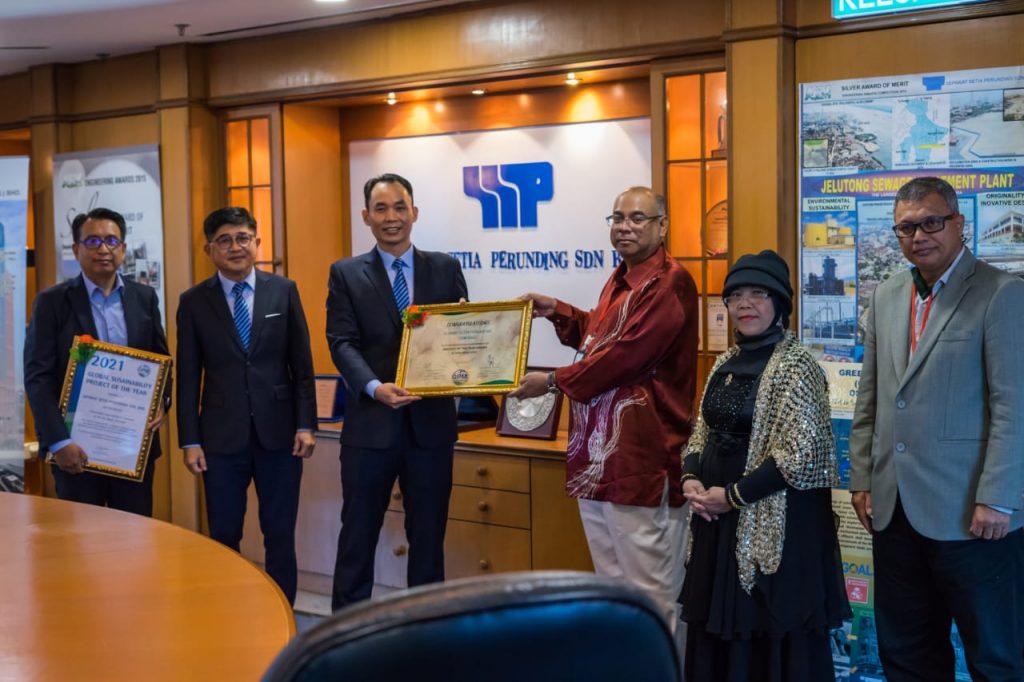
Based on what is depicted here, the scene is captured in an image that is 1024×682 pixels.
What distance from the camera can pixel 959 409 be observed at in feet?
9.62

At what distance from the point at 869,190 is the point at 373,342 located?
1.93 metres

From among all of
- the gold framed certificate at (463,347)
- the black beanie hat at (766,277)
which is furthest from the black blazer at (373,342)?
the black beanie hat at (766,277)

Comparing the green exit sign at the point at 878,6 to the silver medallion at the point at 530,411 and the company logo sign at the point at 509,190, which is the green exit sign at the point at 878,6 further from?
the silver medallion at the point at 530,411

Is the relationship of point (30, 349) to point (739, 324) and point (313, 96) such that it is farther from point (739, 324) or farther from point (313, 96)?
point (739, 324)

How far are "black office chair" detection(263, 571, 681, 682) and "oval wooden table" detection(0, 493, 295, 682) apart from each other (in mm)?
912

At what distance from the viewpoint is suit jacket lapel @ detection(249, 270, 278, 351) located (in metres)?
4.15

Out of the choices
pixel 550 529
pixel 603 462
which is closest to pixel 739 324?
pixel 603 462

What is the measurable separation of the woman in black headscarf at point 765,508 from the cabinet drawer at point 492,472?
169cm

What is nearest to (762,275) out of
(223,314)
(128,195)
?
(223,314)

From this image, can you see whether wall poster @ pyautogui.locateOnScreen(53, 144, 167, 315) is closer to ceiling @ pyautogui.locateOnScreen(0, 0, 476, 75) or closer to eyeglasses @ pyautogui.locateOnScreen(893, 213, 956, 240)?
ceiling @ pyautogui.locateOnScreen(0, 0, 476, 75)

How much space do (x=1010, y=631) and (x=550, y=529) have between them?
2.17 metres

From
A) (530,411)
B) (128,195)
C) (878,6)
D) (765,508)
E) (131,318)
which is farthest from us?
(128,195)

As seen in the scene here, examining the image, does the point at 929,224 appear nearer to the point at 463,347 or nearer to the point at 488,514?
the point at 463,347

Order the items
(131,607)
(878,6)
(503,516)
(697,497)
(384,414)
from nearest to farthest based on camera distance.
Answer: (131,607) → (697,497) → (878,6) → (384,414) → (503,516)
